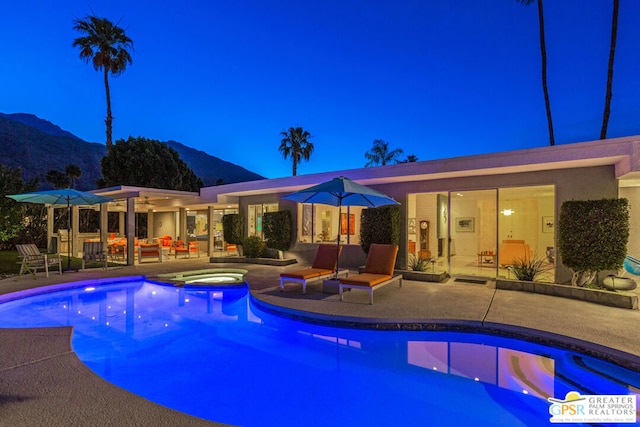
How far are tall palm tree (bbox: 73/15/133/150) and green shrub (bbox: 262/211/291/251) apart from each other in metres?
18.8

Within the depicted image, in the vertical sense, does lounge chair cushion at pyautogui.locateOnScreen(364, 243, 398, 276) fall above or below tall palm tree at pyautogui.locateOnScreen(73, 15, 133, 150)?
Result: below

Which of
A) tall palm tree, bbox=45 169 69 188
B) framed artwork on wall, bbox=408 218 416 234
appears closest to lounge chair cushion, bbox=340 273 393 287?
framed artwork on wall, bbox=408 218 416 234

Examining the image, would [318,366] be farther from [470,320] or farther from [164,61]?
[164,61]

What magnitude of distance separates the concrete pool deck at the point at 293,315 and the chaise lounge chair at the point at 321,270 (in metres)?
0.35

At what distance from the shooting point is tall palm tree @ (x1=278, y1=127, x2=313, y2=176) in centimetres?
3228

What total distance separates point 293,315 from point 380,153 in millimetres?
37336

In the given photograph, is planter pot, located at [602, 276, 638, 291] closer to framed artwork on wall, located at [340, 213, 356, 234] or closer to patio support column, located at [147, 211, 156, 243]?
framed artwork on wall, located at [340, 213, 356, 234]

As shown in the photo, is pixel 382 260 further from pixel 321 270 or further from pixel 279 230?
pixel 279 230

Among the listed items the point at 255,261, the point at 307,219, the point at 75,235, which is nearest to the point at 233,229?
the point at 255,261

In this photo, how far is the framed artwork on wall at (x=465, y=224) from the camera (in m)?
14.6

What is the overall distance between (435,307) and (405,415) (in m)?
3.51

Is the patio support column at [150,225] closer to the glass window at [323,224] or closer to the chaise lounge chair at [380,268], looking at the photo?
the glass window at [323,224]

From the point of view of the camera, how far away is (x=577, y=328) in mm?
5383

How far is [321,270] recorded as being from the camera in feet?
29.5
